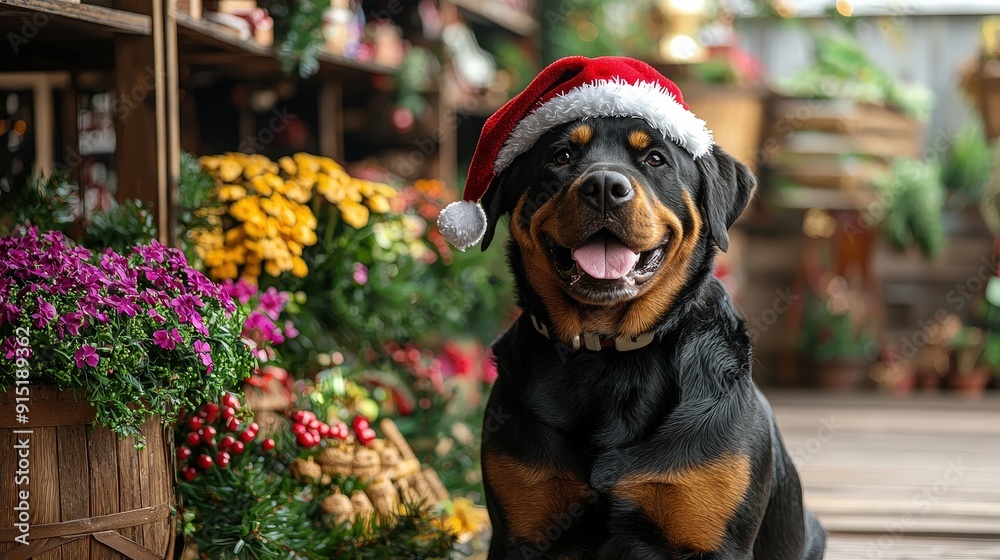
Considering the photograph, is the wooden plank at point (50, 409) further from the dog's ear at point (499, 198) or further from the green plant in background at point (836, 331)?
the green plant in background at point (836, 331)

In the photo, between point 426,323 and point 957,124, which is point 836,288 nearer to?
point 957,124

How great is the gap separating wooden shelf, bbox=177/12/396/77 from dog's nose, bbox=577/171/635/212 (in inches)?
48.9

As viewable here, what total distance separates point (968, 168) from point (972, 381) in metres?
1.19

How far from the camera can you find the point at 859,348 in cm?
550

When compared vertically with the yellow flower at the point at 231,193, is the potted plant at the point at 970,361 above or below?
below

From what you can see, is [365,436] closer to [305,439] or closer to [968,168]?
[305,439]

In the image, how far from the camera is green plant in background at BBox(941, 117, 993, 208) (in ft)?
18.4

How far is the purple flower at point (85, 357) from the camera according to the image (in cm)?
176

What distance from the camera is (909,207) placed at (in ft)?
17.2

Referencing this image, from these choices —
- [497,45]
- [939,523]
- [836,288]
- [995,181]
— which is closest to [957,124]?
[995,181]

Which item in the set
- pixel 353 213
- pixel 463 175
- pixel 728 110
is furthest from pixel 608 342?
pixel 728 110

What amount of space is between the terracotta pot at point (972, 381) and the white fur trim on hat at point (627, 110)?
13.5 feet

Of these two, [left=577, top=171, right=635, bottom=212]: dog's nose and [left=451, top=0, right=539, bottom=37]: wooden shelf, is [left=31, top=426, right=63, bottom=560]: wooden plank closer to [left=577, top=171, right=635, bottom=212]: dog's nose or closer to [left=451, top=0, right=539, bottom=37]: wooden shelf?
[left=577, top=171, right=635, bottom=212]: dog's nose

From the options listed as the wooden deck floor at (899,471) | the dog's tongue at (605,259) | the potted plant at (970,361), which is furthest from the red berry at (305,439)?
the potted plant at (970,361)
